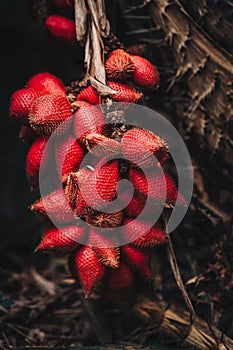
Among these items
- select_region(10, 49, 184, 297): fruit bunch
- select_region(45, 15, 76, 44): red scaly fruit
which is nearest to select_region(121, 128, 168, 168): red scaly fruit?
select_region(10, 49, 184, 297): fruit bunch

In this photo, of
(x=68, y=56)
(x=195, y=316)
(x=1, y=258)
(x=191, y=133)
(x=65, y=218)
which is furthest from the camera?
(x=1, y=258)

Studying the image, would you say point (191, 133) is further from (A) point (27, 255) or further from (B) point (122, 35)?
(A) point (27, 255)

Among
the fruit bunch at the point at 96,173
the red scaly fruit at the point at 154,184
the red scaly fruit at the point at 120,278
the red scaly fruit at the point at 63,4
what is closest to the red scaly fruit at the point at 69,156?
the fruit bunch at the point at 96,173

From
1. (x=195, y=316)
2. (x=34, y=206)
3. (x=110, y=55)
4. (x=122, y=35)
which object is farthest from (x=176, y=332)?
(x=122, y=35)

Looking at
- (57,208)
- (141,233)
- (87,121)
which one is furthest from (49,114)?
(141,233)

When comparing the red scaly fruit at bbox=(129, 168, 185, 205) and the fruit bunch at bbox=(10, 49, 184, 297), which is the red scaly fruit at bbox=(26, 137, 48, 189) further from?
the red scaly fruit at bbox=(129, 168, 185, 205)

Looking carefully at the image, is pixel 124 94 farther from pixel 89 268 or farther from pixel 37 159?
pixel 89 268
